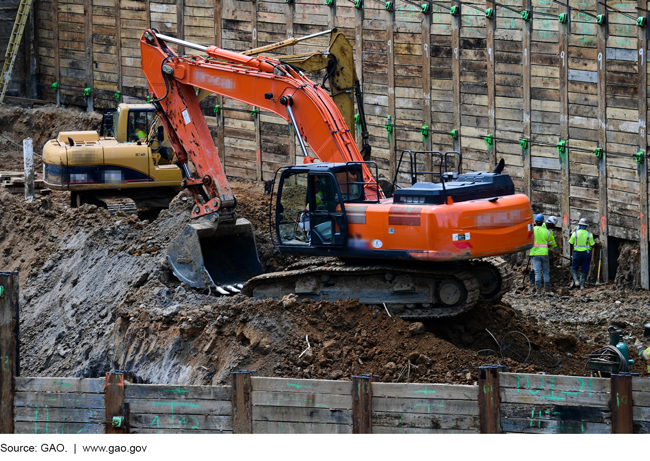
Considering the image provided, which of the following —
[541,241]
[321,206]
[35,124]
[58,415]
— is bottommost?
[58,415]

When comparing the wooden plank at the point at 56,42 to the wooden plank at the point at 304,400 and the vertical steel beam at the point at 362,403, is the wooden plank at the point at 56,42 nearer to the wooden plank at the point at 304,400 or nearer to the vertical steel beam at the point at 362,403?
the wooden plank at the point at 304,400

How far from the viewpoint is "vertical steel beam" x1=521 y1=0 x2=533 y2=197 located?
16.7 m

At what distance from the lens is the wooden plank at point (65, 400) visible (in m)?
8.46

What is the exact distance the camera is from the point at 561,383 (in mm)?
7641

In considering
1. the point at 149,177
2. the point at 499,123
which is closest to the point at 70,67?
the point at 149,177

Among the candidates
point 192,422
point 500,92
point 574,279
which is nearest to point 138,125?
point 500,92

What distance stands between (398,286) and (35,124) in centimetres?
1911

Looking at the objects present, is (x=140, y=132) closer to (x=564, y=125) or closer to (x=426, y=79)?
(x=426, y=79)

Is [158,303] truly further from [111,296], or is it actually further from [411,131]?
[411,131]

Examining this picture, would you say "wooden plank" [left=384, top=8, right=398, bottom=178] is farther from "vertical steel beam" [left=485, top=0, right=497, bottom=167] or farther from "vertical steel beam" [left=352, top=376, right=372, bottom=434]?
"vertical steel beam" [left=352, top=376, right=372, bottom=434]

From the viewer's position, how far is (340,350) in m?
10.5

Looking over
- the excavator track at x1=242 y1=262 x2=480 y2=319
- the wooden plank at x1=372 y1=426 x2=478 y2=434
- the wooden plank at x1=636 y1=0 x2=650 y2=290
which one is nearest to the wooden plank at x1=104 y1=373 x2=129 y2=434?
the wooden plank at x1=372 y1=426 x2=478 y2=434

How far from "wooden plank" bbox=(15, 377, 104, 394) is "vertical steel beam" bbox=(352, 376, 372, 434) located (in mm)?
2361

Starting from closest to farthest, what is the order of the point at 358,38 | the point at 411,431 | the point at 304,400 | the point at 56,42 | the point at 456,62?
1. the point at 411,431
2. the point at 304,400
3. the point at 456,62
4. the point at 358,38
5. the point at 56,42
